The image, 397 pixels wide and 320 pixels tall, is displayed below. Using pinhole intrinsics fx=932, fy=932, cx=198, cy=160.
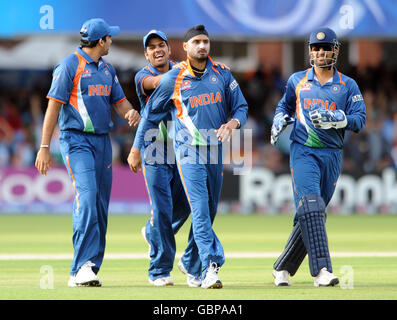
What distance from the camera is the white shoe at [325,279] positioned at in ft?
25.4

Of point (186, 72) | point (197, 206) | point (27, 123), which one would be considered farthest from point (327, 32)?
point (27, 123)

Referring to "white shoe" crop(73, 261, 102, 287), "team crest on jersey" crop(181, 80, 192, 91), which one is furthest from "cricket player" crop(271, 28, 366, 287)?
"white shoe" crop(73, 261, 102, 287)

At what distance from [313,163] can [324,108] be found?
1.64ft

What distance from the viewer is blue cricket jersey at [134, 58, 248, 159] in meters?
7.98

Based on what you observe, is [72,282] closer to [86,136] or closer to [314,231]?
[86,136]

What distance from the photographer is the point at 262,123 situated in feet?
71.6

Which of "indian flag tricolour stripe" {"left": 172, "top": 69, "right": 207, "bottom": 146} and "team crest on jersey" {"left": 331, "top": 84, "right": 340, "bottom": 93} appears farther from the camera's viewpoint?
"team crest on jersey" {"left": 331, "top": 84, "right": 340, "bottom": 93}

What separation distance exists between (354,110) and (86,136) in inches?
93.8

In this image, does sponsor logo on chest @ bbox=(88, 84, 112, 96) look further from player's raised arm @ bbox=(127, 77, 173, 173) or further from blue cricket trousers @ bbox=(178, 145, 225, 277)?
blue cricket trousers @ bbox=(178, 145, 225, 277)

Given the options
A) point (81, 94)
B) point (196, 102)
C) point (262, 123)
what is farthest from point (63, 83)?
point (262, 123)

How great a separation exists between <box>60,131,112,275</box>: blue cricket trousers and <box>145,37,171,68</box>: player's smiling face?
0.89 meters

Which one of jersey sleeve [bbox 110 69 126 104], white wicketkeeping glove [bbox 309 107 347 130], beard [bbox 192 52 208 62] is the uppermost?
beard [bbox 192 52 208 62]

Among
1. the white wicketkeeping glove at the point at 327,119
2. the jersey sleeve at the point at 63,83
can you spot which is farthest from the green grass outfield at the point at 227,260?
the jersey sleeve at the point at 63,83
